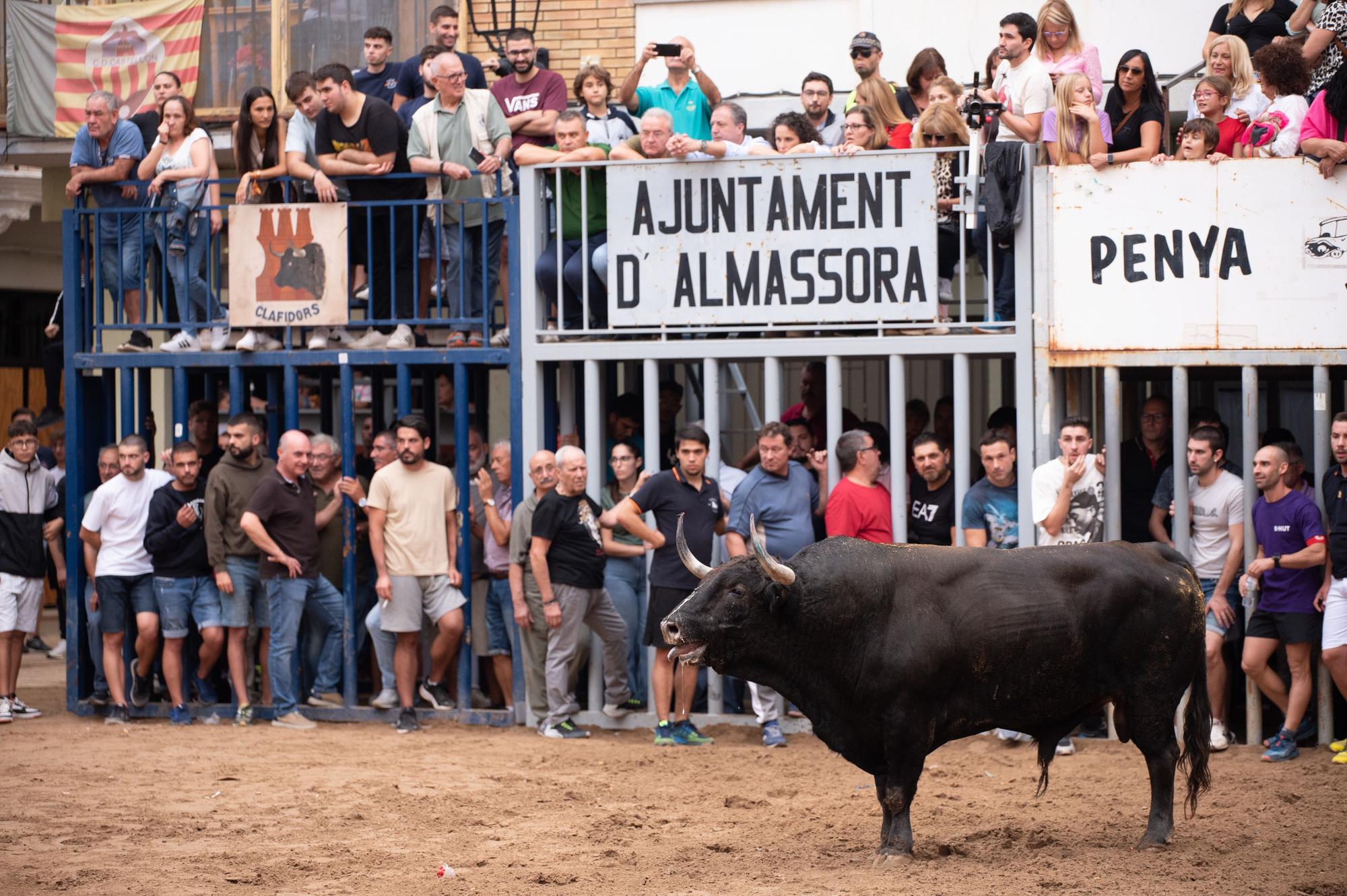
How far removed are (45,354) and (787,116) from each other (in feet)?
24.0

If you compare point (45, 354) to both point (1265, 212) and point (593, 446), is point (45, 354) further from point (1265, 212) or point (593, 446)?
point (1265, 212)

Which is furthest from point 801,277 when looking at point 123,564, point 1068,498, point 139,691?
point 139,691

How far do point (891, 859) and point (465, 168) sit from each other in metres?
5.97

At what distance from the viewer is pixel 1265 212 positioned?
33.3 feet

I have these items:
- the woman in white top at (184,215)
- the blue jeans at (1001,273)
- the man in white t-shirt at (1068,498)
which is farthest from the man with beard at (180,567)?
the man in white t-shirt at (1068,498)

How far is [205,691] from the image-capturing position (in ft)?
39.4

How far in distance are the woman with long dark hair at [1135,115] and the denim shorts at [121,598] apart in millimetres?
6867

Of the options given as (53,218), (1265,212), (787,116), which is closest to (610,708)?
(787,116)

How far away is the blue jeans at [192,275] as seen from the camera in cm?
1210

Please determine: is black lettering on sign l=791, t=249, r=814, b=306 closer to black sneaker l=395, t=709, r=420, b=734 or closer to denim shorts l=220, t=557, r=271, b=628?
black sneaker l=395, t=709, r=420, b=734

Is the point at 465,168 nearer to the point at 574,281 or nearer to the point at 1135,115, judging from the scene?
the point at 574,281

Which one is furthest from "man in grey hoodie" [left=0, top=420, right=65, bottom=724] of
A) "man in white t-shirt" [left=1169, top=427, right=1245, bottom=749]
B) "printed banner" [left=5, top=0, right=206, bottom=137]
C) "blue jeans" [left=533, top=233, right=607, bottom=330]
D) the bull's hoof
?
"man in white t-shirt" [left=1169, top=427, right=1245, bottom=749]

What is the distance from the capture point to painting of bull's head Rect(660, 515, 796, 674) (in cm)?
764

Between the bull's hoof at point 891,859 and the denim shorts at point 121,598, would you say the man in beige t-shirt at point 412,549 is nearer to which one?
the denim shorts at point 121,598
